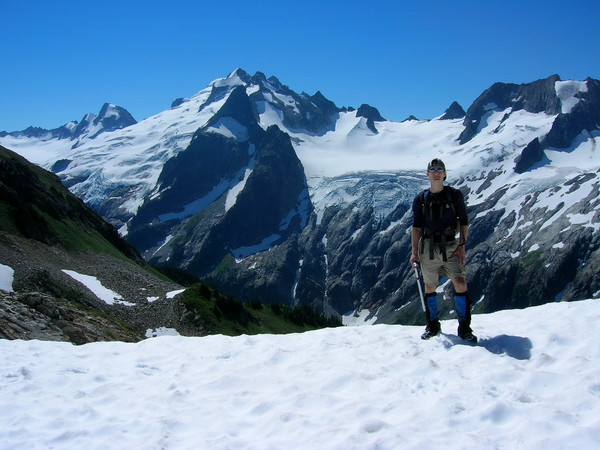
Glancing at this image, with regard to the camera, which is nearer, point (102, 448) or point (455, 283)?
point (102, 448)

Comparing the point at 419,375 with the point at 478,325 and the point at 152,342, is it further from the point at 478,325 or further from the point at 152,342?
the point at 152,342

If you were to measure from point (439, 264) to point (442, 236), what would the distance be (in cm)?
83

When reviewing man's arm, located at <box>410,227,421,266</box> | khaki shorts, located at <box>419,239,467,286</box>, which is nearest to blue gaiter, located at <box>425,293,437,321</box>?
khaki shorts, located at <box>419,239,467,286</box>

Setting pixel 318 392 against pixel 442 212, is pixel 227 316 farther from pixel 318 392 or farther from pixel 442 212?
pixel 318 392

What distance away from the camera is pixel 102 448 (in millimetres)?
7812

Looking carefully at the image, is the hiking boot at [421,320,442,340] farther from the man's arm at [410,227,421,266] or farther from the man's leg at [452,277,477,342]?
the man's arm at [410,227,421,266]

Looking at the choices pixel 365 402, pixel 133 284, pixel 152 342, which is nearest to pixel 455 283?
pixel 365 402

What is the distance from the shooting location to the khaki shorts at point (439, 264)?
512 inches

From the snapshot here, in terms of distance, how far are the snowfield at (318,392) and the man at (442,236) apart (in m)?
0.76

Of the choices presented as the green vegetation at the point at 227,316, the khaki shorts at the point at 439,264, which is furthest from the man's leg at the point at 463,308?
the green vegetation at the point at 227,316

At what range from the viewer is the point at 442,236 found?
1291 cm

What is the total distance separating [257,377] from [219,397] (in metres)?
1.29

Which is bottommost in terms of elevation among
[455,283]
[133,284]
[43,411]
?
[133,284]

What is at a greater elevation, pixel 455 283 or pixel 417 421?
pixel 455 283
